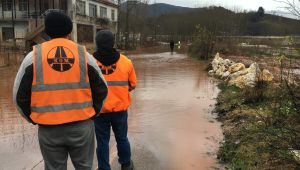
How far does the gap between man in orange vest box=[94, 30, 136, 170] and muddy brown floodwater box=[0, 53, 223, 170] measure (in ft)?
2.60

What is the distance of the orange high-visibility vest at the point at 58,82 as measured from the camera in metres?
3.52

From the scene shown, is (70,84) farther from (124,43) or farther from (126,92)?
(124,43)

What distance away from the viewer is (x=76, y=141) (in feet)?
12.1

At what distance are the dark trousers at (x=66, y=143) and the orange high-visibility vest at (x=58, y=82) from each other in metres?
0.08

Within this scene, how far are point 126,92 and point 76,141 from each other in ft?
5.62

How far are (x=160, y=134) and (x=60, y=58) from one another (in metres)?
4.59

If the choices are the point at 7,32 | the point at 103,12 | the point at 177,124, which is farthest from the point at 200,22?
the point at 177,124

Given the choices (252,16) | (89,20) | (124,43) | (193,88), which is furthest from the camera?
(252,16)

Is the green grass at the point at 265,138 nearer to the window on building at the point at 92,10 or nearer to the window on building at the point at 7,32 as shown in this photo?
the window on building at the point at 7,32

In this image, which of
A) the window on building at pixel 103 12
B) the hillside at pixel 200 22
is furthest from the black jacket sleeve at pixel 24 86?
the window on building at pixel 103 12

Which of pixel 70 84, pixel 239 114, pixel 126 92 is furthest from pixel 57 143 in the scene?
pixel 239 114

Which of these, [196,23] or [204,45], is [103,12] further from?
[196,23]

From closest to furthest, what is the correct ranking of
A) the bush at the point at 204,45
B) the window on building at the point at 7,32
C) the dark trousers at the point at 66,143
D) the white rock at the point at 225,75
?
1. the dark trousers at the point at 66,143
2. the white rock at the point at 225,75
3. the bush at the point at 204,45
4. the window on building at the point at 7,32

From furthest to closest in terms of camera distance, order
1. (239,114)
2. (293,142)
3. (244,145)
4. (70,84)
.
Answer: (239,114) → (244,145) → (293,142) → (70,84)
